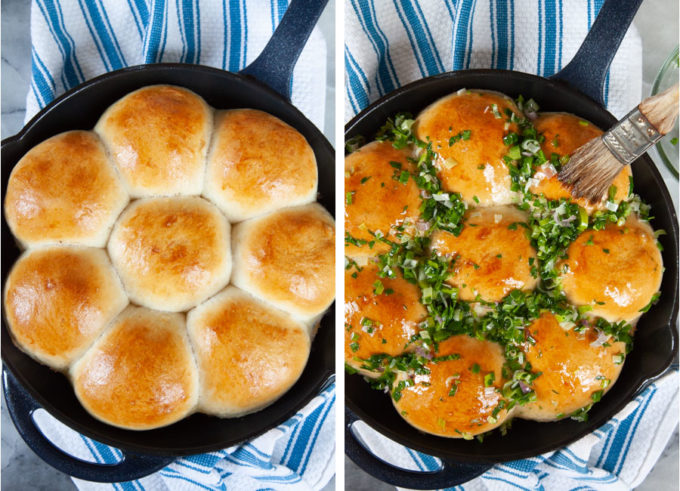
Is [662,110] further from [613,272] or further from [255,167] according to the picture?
[255,167]

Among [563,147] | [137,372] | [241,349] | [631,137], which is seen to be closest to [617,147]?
[631,137]

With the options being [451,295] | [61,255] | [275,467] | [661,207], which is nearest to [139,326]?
[61,255]

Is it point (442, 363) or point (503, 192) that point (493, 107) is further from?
point (442, 363)

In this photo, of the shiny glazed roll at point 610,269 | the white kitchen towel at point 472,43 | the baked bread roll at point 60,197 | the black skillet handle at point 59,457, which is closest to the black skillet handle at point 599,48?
the white kitchen towel at point 472,43

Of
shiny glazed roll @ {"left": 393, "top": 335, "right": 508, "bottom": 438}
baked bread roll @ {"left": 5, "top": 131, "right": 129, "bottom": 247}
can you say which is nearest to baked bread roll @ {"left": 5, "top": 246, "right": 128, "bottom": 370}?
baked bread roll @ {"left": 5, "top": 131, "right": 129, "bottom": 247}

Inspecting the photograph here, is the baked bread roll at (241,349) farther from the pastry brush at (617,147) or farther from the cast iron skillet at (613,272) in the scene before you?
the pastry brush at (617,147)

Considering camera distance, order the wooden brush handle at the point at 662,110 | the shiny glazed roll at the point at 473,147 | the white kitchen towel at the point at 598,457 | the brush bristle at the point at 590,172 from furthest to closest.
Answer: the white kitchen towel at the point at 598,457, the shiny glazed roll at the point at 473,147, the brush bristle at the point at 590,172, the wooden brush handle at the point at 662,110

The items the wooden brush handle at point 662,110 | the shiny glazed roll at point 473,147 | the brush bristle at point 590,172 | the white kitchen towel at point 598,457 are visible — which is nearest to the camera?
the wooden brush handle at point 662,110
